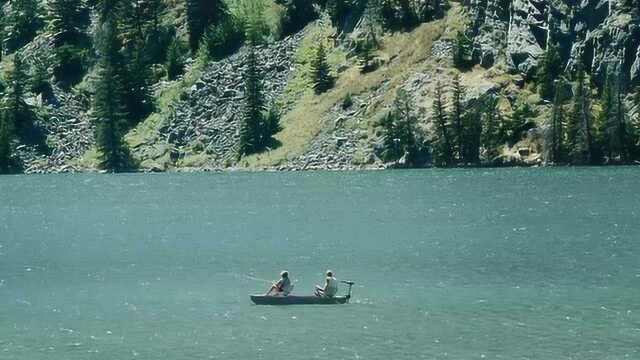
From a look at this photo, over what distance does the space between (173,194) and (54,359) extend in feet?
341

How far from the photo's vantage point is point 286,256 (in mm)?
103688

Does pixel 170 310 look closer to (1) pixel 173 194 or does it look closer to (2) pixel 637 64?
(1) pixel 173 194

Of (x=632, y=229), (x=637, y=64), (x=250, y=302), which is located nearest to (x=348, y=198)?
(x=632, y=229)

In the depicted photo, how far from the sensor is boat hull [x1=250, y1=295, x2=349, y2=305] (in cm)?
8175

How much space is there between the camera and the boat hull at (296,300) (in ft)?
268

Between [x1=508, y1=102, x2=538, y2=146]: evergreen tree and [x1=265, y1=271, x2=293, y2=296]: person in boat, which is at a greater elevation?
[x1=508, y1=102, x2=538, y2=146]: evergreen tree

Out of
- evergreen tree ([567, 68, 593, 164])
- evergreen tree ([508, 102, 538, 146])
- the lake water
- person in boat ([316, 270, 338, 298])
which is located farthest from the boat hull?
evergreen tree ([508, 102, 538, 146])

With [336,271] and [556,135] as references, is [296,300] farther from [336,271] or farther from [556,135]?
[556,135]

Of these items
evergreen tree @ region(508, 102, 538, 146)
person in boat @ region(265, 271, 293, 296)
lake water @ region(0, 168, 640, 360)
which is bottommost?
lake water @ region(0, 168, 640, 360)

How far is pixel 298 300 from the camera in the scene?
8250 centimetres

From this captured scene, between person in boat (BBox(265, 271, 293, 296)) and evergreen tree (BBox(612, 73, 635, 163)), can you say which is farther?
evergreen tree (BBox(612, 73, 635, 163))

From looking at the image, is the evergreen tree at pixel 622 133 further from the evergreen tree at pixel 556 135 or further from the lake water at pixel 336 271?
the lake water at pixel 336 271

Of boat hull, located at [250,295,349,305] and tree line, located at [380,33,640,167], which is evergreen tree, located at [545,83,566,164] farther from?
boat hull, located at [250,295,349,305]

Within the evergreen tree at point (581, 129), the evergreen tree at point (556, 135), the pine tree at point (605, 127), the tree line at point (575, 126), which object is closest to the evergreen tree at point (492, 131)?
the tree line at point (575, 126)
